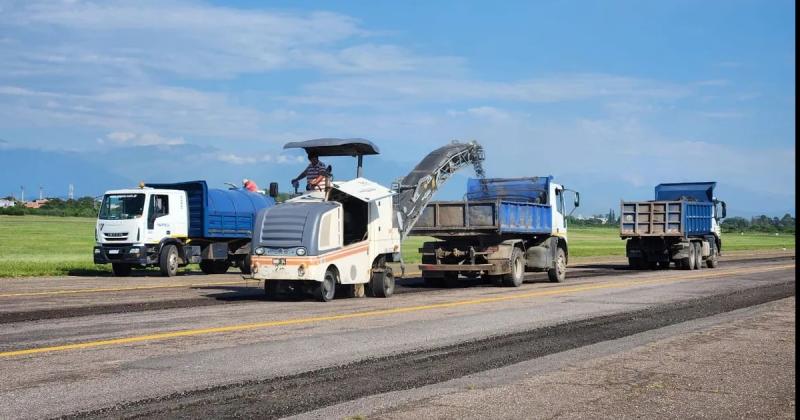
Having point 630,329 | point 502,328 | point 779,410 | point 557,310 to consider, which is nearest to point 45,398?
point 779,410

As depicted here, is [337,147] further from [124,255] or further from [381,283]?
[124,255]

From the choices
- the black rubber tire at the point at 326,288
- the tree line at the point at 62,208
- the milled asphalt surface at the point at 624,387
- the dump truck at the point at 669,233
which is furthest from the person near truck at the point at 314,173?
the tree line at the point at 62,208

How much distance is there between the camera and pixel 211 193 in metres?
30.5

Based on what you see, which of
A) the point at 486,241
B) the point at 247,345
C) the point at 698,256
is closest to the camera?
the point at 247,345

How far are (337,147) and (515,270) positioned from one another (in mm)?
6995

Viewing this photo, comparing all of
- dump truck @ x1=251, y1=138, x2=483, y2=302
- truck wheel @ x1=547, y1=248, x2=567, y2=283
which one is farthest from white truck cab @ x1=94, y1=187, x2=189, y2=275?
truck wheel @ x1=547, y1=248, x2=567, y2=283

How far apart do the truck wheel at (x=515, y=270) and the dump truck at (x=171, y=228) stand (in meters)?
7.61

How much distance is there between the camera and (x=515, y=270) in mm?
24734

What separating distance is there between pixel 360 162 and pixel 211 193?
11048mm

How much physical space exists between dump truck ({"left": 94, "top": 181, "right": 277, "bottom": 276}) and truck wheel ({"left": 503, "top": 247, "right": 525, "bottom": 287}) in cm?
761

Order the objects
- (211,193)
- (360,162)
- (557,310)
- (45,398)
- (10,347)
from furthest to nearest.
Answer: (211,193) < (360,162) < (557,310) < (10,347) < (45,398)

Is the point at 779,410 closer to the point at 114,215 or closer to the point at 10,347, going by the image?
the point at 10,347

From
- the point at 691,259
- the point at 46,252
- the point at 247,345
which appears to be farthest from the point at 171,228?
the point at 691,259

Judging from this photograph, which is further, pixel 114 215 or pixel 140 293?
pixel 114 215
